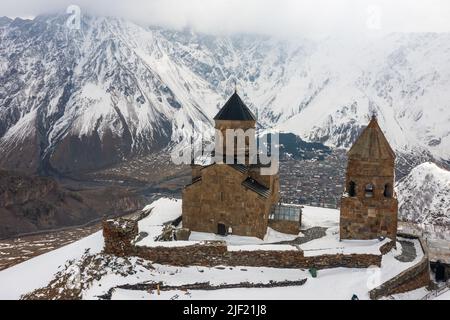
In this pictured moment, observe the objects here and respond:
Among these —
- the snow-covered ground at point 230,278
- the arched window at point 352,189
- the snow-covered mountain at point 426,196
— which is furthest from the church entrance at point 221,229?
the snow-covered mountain at point 426,196

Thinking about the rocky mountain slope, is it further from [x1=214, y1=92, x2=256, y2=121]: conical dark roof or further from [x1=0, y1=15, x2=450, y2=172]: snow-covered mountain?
[x1=214, y1=92, x2=256, y2=121]: conical dark roof

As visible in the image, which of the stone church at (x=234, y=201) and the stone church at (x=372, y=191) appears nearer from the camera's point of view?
the stone church at (x=372, y=191)

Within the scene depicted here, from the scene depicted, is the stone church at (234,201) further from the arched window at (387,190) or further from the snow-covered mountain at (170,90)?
the snow-covered mountain at (170,90)

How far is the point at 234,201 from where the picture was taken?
2578 centimetres

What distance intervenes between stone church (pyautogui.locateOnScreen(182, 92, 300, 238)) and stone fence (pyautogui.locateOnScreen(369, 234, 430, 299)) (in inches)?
260

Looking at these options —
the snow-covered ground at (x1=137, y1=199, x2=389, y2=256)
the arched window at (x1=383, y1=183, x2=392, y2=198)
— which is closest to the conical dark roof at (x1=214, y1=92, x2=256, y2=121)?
the snow-covered ground at (x1=137, y1=199, x2=389, y2=256)

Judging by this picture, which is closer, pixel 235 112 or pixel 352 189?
pixel 352 189

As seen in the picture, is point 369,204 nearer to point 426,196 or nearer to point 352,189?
point 352,189

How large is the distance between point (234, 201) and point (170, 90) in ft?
489

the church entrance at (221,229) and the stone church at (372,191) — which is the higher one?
the stone church at (372,191)

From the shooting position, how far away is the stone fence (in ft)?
67.5

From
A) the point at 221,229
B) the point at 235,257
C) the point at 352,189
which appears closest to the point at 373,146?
the point at 352,189

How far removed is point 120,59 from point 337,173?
96.5 m

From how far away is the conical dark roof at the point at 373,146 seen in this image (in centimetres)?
2391
